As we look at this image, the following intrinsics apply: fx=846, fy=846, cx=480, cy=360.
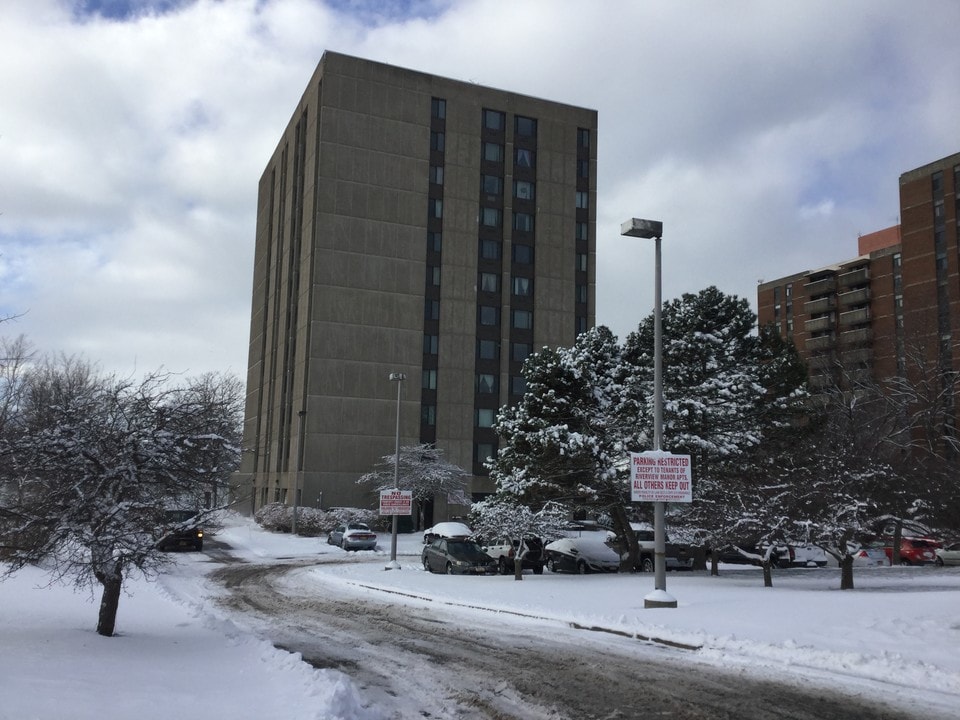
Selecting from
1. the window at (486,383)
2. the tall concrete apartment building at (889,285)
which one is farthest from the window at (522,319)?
the tall concrete apartment building at (889,285)

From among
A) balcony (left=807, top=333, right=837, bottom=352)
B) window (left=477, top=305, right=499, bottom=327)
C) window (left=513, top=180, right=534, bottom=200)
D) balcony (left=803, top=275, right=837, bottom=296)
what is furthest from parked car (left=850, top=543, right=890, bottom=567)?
balcony (left=803, top=275, right=837, bottom=296)

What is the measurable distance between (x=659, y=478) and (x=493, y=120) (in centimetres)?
6002

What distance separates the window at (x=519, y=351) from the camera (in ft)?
231

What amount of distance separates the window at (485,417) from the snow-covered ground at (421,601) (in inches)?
1741

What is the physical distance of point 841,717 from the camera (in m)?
8.45

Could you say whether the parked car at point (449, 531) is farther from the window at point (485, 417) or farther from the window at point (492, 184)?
the window at point (492, 184)

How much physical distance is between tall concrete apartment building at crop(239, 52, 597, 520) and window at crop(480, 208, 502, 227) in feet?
0.47

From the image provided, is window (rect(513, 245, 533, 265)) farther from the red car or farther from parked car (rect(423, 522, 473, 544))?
the red car

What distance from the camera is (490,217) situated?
235ft

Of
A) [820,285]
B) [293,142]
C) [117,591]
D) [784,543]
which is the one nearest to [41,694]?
[117,591]

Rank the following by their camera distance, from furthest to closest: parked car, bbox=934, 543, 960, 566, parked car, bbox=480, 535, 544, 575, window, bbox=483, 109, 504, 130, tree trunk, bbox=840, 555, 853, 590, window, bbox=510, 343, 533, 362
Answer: window, bbox=483, 109, 504, 130 < window, bbox=510, 343, 533, 362 < parked car, bbox=934, 543, 960, 566 < parked car, bbox=480, 535, 544, 575 < tree trunk, bbox=840, 555, 853, 590

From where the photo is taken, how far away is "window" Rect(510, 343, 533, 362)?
70.4 meters

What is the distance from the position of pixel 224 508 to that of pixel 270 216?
76003mm

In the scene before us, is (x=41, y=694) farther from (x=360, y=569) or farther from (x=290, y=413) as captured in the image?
(x=290, y=413)
